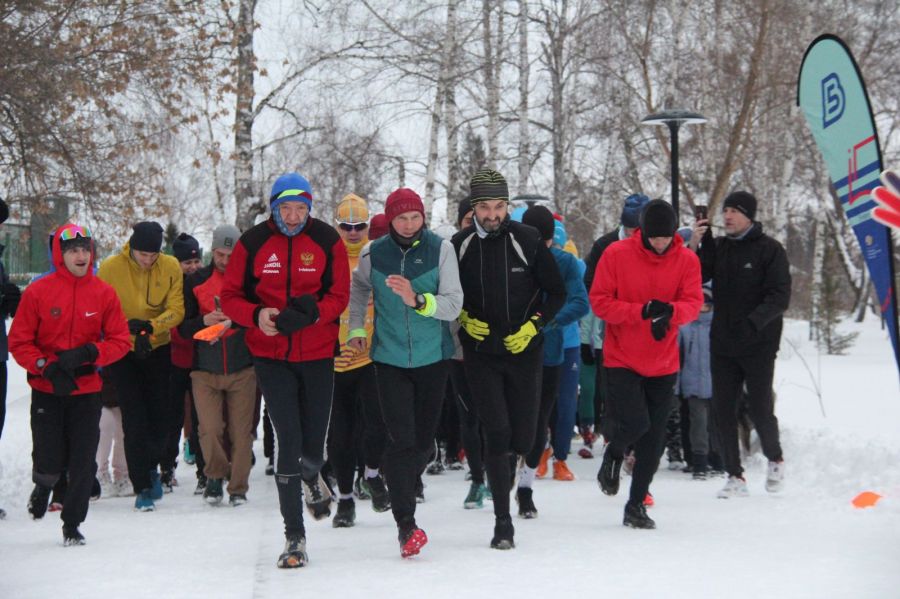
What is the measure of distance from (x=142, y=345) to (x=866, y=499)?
17.2 feet

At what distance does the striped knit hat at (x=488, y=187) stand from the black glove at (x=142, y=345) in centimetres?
301

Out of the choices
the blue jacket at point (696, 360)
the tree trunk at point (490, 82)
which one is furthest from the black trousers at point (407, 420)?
the tree trunk at point (490, 82)

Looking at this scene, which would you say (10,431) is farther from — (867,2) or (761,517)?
(867,2)

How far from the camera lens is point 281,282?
20.6 feet

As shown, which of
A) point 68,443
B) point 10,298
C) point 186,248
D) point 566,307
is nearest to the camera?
point 68,443

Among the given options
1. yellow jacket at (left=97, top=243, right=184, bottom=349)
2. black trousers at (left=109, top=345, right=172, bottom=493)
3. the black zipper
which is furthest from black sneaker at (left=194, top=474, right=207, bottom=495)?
the black zipper

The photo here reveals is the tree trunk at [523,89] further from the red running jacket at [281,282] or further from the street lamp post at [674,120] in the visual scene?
the red running jacket at [281,282]

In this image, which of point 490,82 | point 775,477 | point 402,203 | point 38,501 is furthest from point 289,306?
point 490,82

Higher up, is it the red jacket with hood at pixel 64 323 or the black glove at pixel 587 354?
the red jacket with hood at pixel 64 323

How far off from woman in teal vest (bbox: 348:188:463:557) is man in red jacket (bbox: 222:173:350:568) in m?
0.30

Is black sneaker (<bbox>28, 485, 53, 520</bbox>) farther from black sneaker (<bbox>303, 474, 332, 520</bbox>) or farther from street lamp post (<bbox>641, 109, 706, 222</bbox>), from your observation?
street lamp post (<bbox>641, 109, 706, 222</bbox>)

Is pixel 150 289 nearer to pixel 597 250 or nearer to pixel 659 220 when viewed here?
pixel 597 250

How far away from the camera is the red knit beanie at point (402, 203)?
255 inches

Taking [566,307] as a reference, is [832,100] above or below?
above
